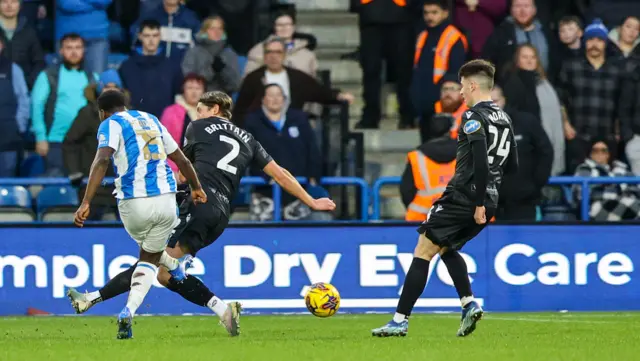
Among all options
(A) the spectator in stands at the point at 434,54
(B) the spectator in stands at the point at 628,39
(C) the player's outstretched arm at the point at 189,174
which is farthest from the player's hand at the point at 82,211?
(B) the spectator in stands at the point at 628,39

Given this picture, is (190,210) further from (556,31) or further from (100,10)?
(556,31)

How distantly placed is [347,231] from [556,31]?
4.55 meters

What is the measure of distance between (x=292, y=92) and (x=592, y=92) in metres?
3.38

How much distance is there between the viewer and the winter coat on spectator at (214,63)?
16281 millimetres

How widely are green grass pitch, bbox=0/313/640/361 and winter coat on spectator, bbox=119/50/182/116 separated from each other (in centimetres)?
321

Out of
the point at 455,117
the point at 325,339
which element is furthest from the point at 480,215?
the point at 455,117

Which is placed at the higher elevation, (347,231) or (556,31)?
(556,31)

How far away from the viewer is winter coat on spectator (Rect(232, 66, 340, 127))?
15.8 m

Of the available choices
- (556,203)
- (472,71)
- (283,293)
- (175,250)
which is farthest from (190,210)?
(556,203)

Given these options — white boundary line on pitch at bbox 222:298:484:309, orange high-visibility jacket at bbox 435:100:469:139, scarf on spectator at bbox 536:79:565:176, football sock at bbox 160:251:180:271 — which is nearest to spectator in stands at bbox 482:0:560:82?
scarf on spectator at bbox 536:79:565:176

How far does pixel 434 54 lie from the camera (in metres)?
16.3

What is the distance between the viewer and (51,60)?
55.0 feet

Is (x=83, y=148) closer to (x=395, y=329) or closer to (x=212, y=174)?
(x=212, y=174)

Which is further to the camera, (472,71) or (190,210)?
(190,210)
